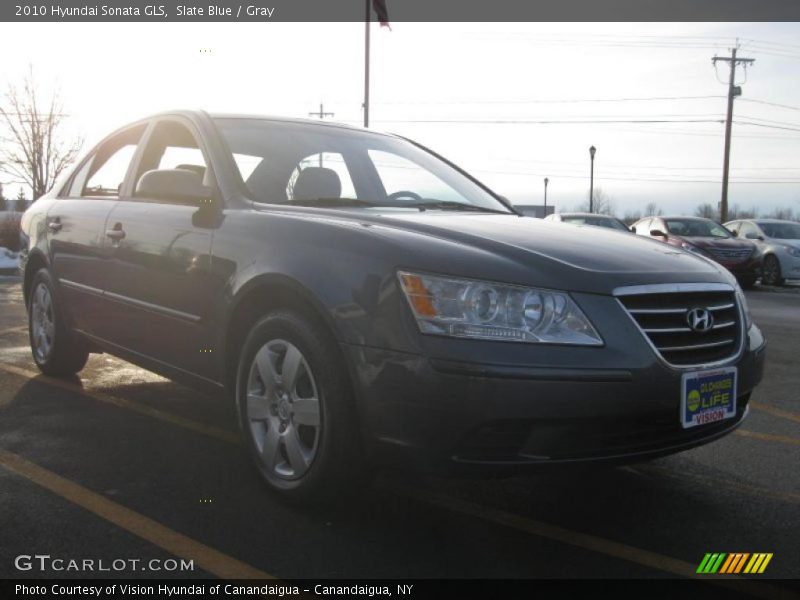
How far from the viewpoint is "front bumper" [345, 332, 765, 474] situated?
2650mm

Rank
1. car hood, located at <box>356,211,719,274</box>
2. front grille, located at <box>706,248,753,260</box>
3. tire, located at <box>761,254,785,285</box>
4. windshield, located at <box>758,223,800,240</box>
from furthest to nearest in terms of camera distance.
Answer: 1. windshield, located at <box>758,223,800,240</box>
2. tire, located at <box>761,254,785,285</box>
3. front grille, located at <box>706,248,753,260</box>
4. car hood, located at <box>356,211,719,274</box>

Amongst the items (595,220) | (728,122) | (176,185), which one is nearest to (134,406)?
(176,185)

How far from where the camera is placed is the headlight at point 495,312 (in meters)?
2.73

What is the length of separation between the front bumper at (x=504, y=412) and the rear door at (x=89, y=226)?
7.88ft

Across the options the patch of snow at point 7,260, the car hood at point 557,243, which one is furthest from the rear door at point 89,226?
the patch of snow at point 7,260

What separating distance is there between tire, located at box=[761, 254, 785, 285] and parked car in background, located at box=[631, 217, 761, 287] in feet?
0.81

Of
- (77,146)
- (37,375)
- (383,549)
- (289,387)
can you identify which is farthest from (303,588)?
(77,146)

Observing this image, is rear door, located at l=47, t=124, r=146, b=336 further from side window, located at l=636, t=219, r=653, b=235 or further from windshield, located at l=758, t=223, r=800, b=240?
windshield, located at l=758, t=223, r=800, b=240

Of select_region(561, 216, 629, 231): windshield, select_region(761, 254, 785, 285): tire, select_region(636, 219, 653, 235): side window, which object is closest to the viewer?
select_region(761, 254, 785, 285): tire

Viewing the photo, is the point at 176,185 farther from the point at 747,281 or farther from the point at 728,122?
the point at 728,122

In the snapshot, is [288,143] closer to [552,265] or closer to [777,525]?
[552,265]

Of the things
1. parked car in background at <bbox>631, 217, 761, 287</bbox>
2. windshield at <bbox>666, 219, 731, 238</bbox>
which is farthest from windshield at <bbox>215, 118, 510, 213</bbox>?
windshield at <bbox>666, 219, 731, 238</bbox>

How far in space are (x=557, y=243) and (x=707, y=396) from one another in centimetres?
80

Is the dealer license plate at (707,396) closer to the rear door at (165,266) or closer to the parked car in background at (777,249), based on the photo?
the rear door at (165,266)
